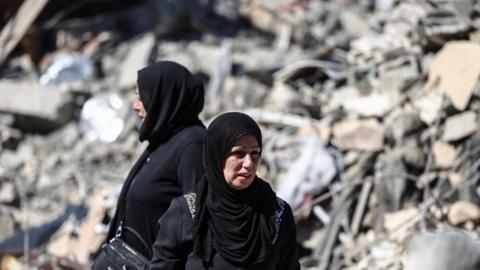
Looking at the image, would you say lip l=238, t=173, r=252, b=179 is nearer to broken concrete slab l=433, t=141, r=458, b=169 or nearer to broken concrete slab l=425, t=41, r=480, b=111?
broken concrete slab l=433, t=141, r=458, b=169

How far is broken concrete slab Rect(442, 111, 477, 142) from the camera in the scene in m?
6.42

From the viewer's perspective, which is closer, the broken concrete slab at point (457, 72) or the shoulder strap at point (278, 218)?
the shoulder strap at point (278, 218)

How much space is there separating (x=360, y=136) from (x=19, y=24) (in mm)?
4079

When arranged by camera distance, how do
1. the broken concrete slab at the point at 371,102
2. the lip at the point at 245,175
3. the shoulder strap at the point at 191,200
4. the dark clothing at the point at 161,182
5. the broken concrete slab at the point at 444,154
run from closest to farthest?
the lip at the point at 245,175
the shoulder strap at the point at 191,200
the dark clothing at the point at 161,182
the broken concrete slab at the point at 444,154
the broken concrete slab at the point at 371,102

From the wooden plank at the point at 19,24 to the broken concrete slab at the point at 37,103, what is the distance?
19.6 inches

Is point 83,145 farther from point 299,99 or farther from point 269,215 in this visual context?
point 269,215

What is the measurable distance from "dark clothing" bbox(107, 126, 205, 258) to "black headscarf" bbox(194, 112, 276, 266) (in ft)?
1.36

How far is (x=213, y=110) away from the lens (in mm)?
7906

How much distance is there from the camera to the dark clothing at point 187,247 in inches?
118

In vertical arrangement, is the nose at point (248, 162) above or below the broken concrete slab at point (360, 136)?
above

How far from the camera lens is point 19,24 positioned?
9000 millimetres

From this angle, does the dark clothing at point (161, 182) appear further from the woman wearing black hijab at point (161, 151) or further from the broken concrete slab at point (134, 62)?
the broken concrete slab at point (134, 62)

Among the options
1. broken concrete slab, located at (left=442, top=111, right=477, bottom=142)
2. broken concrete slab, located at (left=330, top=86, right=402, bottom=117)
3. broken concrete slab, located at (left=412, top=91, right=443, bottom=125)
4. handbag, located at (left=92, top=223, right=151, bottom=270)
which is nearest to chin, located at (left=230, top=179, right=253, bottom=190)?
handbag, located at (left=92, top=223, right=151, bottom=270)

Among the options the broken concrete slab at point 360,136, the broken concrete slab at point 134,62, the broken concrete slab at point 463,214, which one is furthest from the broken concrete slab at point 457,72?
the broken concrete slab at point 134,62
